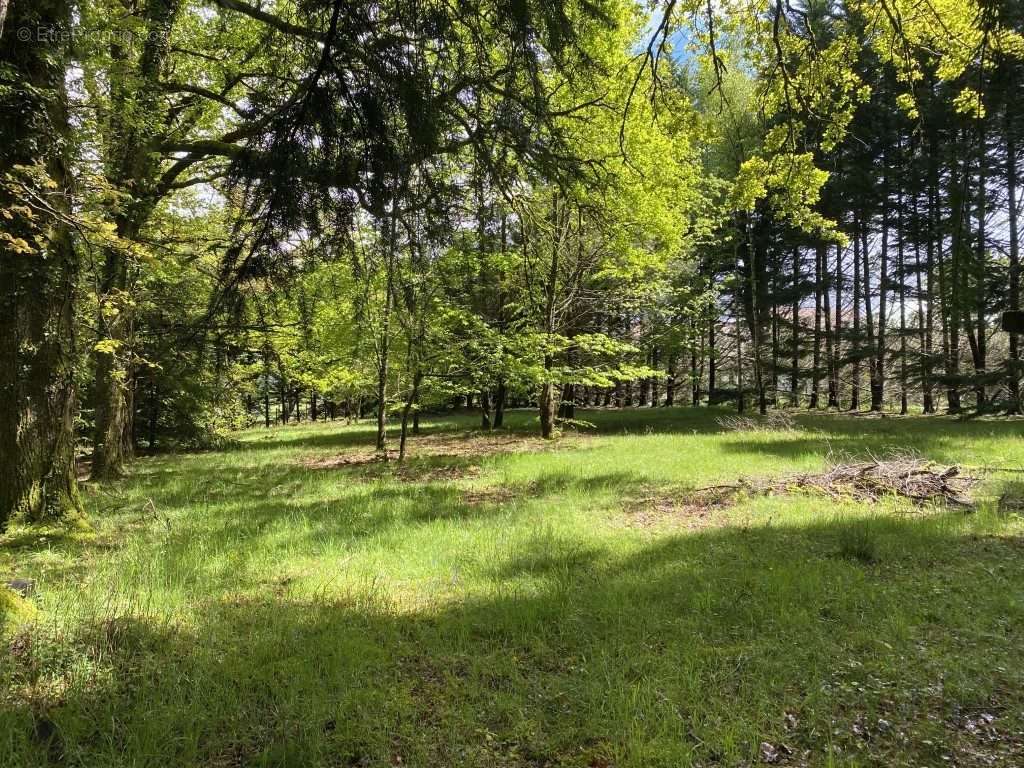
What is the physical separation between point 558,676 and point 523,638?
1.59ft

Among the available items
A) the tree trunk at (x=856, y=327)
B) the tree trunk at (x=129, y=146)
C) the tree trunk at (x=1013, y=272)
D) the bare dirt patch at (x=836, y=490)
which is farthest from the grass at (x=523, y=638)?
the tree trunk at (x=856, y=327)

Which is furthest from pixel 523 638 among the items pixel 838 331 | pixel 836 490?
pixel 838 331

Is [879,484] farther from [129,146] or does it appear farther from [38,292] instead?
[129,146]

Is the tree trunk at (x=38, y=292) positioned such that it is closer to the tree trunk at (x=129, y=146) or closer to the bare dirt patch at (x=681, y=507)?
the tree trunk at (x=129, y=146)

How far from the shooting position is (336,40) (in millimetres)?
2361

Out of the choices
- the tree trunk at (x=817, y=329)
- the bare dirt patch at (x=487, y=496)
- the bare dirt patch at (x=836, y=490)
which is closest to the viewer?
the bare dirt patch at (x=836, y=490)

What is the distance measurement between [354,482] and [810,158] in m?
8.07

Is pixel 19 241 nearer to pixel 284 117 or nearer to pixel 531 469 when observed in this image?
pixel 284 117

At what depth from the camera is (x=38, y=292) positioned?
4.97 meters

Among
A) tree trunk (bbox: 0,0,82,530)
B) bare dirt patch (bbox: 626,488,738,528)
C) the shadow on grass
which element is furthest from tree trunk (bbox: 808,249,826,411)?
tree trunk (bbox: 0,0,82,530)

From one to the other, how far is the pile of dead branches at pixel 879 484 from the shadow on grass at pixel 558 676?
2.56 metres

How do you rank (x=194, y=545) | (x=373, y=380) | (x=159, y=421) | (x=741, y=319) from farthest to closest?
(x=741, y=319), (x=159, y=421), (x=373, y=380), (x=194, y=545)

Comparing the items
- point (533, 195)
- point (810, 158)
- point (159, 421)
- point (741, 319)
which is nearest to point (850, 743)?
point (533, 195)

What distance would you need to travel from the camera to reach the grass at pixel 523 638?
2396 mm
